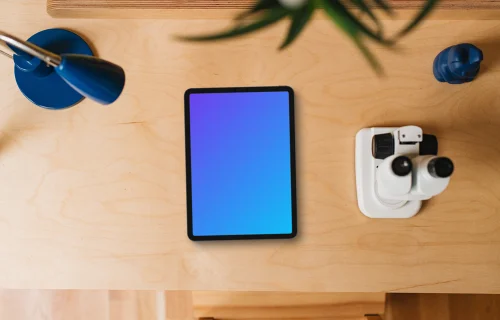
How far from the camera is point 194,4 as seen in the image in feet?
2.48

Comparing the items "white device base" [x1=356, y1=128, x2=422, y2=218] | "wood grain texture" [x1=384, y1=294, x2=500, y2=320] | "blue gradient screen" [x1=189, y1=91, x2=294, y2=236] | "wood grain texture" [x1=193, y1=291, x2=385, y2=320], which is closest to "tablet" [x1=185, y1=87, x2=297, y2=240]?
"blue gradient screen" [x1=189, y1=91, x2=294, y2=236]

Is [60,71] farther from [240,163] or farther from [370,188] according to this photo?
[370,188]

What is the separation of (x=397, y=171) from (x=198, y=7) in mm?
393

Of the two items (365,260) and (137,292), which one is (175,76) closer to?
(365,260)

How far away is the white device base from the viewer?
0.77 metres

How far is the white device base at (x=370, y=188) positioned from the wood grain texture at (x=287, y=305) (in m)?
0.35

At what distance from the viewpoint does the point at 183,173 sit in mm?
791

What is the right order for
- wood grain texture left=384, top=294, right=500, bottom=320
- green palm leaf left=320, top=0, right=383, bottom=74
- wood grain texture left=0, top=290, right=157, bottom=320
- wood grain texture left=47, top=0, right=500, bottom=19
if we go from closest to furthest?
green palm leaf left=320, top=0, right=383, bottom=74
wood grain texture left=47, top=0, right=500, bottom=19
wood grain texture left=384, top=294, right=500, bottom=320
wood grain texture left=0, top=290, right=157, bottom=320

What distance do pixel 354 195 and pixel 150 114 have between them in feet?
1.18

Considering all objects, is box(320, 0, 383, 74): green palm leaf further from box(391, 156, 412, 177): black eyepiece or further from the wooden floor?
the wooden floor

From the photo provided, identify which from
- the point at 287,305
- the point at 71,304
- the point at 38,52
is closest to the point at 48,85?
the point at 38,52

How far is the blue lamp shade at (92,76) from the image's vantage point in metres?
0.61

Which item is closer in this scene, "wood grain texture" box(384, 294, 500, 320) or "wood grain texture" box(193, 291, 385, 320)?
"wood grain texture" box(193, 291, 385, 320)

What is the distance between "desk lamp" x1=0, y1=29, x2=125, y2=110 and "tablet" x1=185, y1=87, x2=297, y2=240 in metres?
0.18
